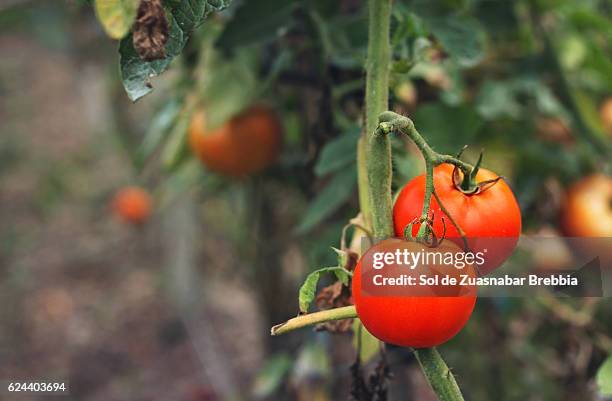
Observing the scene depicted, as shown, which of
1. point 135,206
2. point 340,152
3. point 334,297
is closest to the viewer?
point 334,297

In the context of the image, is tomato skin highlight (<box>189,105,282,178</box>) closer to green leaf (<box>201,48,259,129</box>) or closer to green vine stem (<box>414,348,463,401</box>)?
green leaf (<box>201,48,259,129</box>)

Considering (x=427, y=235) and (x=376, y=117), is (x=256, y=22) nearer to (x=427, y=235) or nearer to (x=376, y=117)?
(x=376, y=117)

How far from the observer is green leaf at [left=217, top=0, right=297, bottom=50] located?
2.44 feet

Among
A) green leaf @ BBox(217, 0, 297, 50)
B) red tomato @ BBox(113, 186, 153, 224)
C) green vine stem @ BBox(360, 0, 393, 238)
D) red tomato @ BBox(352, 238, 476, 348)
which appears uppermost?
red tomato @ BBox(113, 186, 153, 224)

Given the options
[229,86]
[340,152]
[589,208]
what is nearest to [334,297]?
[340,152]

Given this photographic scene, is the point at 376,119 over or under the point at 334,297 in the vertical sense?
over

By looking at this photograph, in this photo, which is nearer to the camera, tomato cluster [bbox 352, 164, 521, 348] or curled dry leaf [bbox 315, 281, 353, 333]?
tomato cluster [bbox 352, 164, 521, 348]

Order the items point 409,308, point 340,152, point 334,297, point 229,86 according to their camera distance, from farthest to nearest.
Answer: point 229,86 < point 340,152 < point 334,297 < point 409,308

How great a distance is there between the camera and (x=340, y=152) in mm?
683

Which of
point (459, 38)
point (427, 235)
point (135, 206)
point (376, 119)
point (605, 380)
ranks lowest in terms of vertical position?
point (605, 380)

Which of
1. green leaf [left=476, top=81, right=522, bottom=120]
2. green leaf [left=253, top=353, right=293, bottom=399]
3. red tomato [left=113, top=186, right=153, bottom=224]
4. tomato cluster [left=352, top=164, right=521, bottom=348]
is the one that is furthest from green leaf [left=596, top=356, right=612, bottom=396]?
red tomato [left=113, top=186, right=153, bottom=224]

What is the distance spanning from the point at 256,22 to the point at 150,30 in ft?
1.04

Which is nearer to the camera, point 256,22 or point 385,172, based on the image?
point 385,172

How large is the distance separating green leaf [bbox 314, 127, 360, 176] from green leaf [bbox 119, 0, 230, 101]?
0.24 metres
